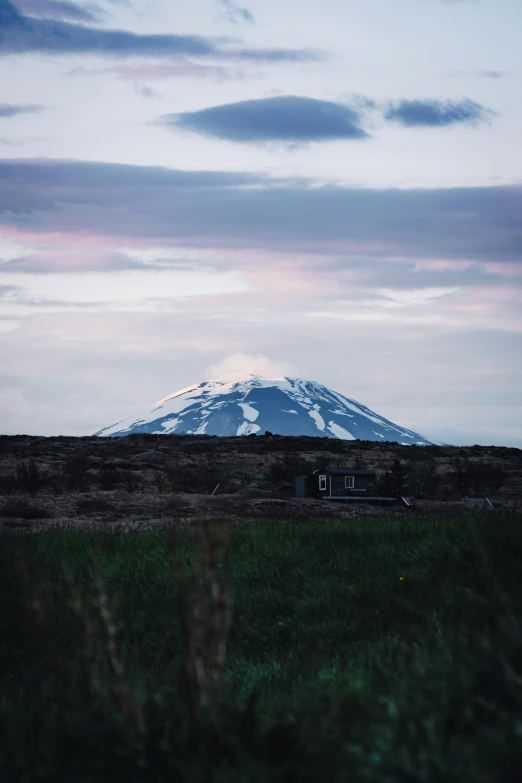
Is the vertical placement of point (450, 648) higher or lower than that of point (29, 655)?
higher

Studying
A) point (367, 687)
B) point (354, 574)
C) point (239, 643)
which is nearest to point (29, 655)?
point (239, 643)

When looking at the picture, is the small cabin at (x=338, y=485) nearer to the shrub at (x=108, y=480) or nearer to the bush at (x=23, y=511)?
the shrub at (x=108, y=480)

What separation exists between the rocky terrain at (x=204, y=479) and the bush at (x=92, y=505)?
0.16ft

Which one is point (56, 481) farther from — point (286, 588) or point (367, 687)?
point (367, 687)

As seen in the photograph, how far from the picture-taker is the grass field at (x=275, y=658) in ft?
15.1

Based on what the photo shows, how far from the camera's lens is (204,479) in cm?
4028

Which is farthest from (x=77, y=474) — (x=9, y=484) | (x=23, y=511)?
(x=23, y=511)

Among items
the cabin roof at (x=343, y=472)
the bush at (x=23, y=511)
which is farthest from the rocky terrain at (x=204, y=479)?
the cabin roof at (x=343, y=472)

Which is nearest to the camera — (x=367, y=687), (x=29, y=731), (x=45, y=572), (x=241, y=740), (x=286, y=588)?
(x=241, y=740)

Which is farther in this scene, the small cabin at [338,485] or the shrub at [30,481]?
the small cabin at [338,485]

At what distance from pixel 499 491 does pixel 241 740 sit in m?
36.9

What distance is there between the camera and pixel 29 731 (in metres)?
5.61

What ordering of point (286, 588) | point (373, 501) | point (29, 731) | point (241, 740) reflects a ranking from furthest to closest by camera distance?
point (373, 501) → point (286, 588) → point (29, 731) → point (241, 740)

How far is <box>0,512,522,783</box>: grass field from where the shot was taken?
4590mm
